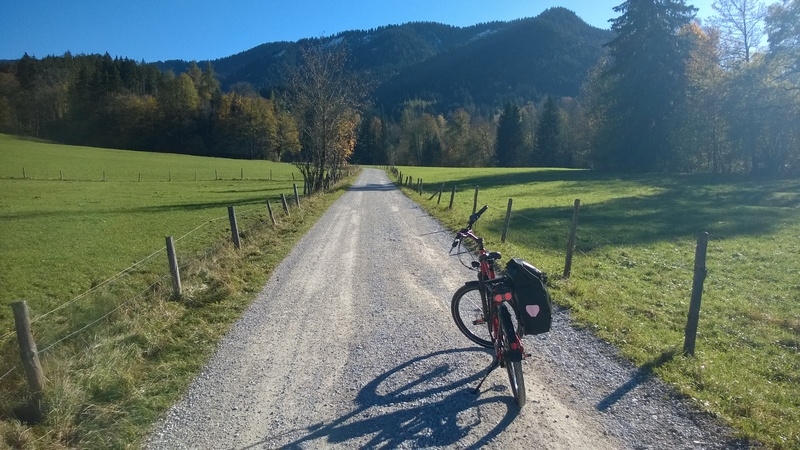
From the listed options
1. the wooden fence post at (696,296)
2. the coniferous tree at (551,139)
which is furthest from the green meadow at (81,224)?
the coniferous tree at (551,139)

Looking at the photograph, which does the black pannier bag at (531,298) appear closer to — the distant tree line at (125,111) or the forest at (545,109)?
the forest at (545,109)

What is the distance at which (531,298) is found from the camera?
4523 mm

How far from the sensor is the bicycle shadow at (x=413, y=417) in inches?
158

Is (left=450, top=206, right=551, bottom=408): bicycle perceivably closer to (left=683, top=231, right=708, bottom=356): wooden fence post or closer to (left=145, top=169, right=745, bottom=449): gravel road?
(left=145, top=169, right=745, bottom=449): gravel road

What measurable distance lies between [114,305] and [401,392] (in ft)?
19.2

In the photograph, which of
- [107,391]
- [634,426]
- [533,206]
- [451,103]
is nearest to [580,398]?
[634,426]

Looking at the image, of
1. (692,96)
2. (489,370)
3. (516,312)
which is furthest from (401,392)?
(692,96)

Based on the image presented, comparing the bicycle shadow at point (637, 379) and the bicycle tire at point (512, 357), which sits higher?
the bicycle tire at point (512, 357)

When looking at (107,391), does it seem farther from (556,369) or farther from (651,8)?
(651,8)

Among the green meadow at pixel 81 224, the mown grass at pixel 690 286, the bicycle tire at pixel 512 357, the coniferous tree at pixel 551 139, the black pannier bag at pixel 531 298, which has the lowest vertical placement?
the green meadow at pixel 81 224

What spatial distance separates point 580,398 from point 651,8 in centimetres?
4849

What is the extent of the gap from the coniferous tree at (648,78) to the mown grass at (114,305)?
33.3 meters

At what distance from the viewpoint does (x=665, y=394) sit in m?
4.64

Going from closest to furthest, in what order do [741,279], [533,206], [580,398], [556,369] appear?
1. [580,398]
2. [556,369]
3. [741,279]
4. [533,206]
